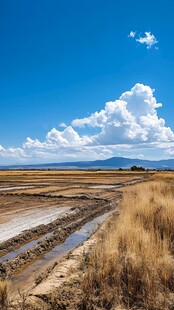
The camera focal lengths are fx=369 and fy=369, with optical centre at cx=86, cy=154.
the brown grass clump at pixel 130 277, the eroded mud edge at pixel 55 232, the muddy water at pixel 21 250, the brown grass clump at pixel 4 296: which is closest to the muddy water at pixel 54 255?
the eroded mud edge at pixel 55 232

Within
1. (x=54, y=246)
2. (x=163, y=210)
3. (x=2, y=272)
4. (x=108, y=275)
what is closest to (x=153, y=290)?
(x=108, y=275)

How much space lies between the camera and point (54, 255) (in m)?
11.3

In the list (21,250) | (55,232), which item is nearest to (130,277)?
(21,250)

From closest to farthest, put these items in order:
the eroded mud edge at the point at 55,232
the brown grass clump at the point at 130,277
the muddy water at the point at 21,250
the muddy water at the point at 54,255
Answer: the brown grass clump at the point at 130,277, the muddy water at the point at 54,255, the eroded mud edge at the point at 55,232, the muddy water at the point at 21,250

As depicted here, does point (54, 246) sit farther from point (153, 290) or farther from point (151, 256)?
point (153, 290)

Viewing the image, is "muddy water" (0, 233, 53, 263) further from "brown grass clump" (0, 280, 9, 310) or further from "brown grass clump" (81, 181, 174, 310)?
"brown grass clump" (0, 280, 9, 310)

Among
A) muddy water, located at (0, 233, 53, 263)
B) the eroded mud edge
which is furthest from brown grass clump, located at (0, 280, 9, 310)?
muddy water, located at (0, 233, 53, 263)

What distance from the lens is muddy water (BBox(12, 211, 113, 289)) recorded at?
28.9ft

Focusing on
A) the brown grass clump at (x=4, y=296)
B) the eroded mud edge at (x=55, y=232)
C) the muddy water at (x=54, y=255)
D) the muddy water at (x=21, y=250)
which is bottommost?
the muddy water at (x=54, y=255)

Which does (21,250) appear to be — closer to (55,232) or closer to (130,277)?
(55,232)

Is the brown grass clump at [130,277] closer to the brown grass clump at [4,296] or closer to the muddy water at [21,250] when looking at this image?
the brown grass clump at [4,296]

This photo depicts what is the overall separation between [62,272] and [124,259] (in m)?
1.50

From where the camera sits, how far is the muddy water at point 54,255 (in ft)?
28.9

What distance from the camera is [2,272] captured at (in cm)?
911
